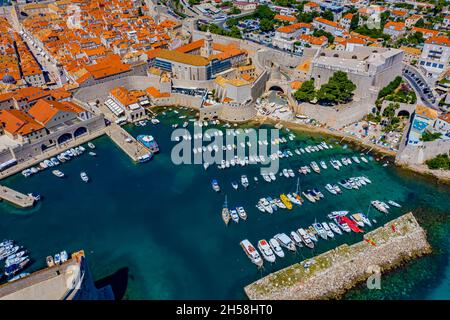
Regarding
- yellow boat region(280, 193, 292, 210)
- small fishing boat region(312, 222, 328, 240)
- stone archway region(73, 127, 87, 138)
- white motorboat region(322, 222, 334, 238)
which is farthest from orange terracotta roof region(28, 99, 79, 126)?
white motorboat region(322, 222, 334, 238)

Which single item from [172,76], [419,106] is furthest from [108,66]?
[419,106]

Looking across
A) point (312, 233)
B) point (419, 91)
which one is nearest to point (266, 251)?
point (312, 233)

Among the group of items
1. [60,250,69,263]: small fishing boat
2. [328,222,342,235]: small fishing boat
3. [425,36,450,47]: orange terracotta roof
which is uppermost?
[425,36,450,47]: orange terracotta roof

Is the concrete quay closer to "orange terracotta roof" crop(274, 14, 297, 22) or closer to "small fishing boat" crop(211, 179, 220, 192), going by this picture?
"small fishing boat" crop(211, 179, 220, 192)

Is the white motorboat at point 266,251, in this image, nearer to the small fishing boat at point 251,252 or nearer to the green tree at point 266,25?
the small fishing boat at point 251,252

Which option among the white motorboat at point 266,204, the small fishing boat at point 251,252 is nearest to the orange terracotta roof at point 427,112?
the white motorboat at point 266,204

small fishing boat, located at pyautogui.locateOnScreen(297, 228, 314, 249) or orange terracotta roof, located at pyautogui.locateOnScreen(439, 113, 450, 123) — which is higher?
orange terracotta roof, located at pyautogui.locateOnScreen(439, 113, 450, 123)
